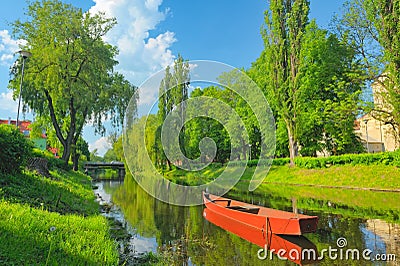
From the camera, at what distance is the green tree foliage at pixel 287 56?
24.7 meters

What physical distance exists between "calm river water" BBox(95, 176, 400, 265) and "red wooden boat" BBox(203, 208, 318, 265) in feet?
0.49

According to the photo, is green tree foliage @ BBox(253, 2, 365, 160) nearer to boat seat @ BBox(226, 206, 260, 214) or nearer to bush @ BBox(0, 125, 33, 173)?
boat seat @ BBox(226, 206, 260, 214)

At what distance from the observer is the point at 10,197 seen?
684cm

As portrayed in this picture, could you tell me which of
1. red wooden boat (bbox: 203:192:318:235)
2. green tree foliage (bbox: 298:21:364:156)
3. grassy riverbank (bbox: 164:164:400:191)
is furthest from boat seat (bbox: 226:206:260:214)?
green tree foliage (bbox: 298:21:364:156)

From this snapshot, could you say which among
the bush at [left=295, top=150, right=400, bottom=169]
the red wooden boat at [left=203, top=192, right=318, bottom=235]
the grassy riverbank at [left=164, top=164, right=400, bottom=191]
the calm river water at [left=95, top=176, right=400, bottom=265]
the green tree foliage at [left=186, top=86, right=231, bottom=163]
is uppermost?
the green tree foliage at [left=186, top=86, right=231, bottom=163]

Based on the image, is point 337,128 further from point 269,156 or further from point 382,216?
point 382,216

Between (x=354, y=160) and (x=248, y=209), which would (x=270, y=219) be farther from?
(x=354, y=160)

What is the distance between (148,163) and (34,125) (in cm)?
1089

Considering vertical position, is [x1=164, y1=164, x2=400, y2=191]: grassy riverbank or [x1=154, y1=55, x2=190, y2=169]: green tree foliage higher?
[x1=154, y1=55, x2=190, y2=169]: green tree foliage

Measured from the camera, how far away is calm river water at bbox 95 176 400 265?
6441 mm

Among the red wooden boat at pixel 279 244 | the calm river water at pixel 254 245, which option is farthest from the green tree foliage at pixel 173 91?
the red wooden boat at pixel 279 244

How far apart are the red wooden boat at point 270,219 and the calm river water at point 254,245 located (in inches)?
22.3

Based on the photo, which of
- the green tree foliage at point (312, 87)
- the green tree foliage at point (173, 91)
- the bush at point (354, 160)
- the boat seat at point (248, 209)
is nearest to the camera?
the boat seat at point (248, 209)

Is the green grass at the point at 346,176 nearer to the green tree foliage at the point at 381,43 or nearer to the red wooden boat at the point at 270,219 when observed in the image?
the green tree foliage at the point at 381,43
